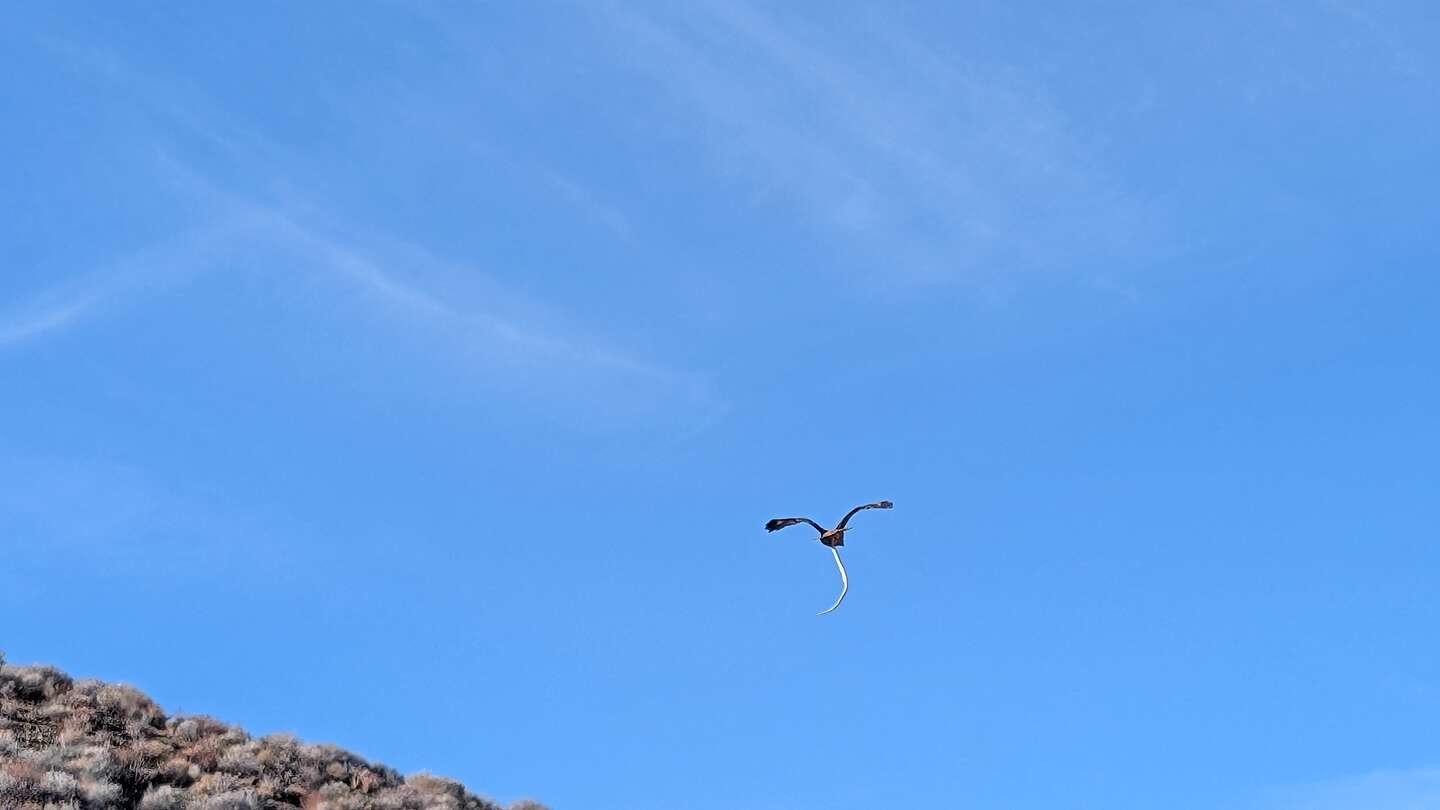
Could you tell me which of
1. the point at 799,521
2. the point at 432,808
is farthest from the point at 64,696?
the point at 799,521

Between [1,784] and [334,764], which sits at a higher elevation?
[334,764]

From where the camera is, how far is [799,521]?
26891 millimetres

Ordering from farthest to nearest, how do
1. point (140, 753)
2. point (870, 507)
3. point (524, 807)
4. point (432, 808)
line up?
point (524, 807) < point (432, 808) < point (140, 753) < point (870, 507)

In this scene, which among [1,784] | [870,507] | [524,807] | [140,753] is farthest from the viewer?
[524,807]

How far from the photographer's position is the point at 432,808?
32.5 metres

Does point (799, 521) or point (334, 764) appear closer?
point (799, 521)

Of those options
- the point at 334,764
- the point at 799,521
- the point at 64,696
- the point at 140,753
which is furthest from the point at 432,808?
the point at 799,521

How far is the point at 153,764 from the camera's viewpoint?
30359mm

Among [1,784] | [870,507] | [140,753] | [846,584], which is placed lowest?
[1,784]

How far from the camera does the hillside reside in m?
27.3

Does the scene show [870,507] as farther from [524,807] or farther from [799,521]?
[524,807]

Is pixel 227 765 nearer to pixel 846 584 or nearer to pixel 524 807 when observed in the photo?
pixel 524 807

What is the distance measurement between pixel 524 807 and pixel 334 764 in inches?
199

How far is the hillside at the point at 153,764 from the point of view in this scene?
2730cm
